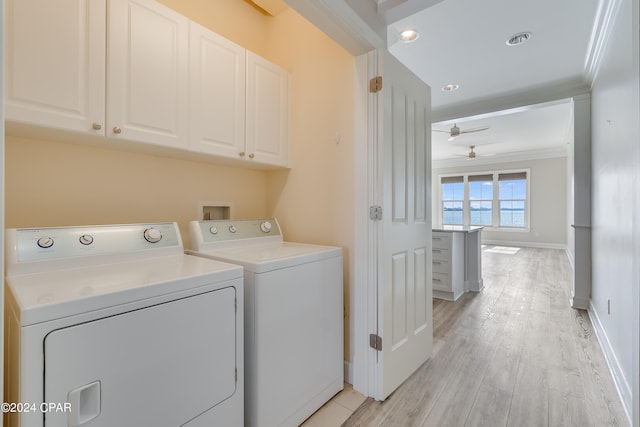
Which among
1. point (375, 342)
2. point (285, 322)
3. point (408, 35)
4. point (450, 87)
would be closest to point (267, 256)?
point (285, 322)

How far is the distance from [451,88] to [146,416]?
3.93 metres

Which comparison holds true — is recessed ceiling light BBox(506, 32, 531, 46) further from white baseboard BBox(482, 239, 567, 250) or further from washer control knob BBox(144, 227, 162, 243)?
white baseboard BBox(482, 239, 567, 250)

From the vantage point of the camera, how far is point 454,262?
11.5ft

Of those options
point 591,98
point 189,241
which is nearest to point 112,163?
point 189,241

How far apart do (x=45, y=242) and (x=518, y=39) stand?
11.4 feet

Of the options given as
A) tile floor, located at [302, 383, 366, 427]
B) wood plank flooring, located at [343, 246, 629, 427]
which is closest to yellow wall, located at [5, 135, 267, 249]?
tile floor, located at [302, 383, 366, 427]

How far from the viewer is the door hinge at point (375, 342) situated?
66.0 inches

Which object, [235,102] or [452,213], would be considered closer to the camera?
[235,102]

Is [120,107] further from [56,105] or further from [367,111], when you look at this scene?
[367,111]

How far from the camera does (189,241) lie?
1769mm

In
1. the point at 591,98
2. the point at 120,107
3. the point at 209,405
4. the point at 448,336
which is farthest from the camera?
the point at 591,98

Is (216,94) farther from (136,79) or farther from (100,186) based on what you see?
(100,186)

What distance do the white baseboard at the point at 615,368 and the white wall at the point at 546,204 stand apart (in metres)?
6.10

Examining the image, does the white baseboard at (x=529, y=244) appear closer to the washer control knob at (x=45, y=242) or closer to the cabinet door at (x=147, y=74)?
the cabinet door at (x=147, y=74)
